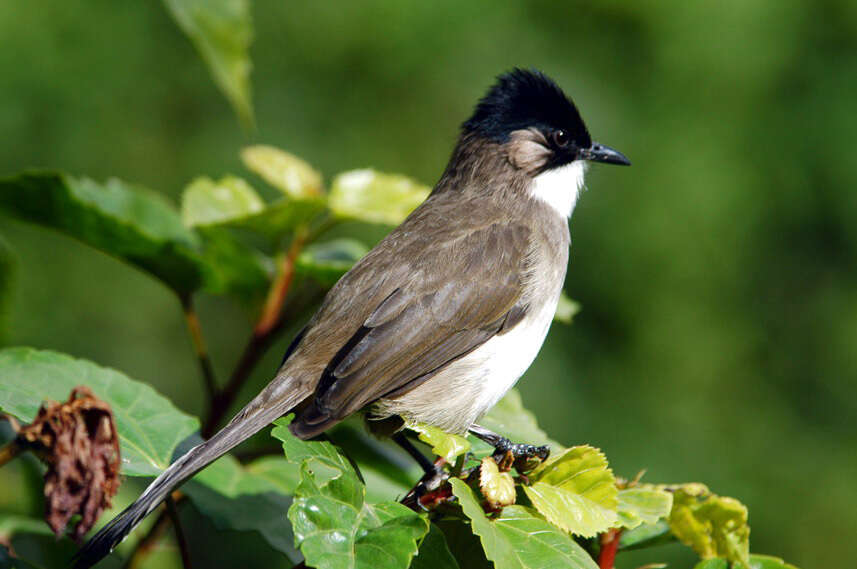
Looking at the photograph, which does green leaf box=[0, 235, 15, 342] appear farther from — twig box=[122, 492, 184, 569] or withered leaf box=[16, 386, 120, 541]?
withered leaf box=[16, 386, 120, 541]

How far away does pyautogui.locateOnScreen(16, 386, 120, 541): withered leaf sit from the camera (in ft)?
5.84

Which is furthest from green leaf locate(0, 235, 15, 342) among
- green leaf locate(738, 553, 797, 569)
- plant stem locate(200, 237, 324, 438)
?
green leaf locate(738, 553, 797, 569)

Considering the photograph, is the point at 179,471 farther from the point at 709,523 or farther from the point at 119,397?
the point at 709,523

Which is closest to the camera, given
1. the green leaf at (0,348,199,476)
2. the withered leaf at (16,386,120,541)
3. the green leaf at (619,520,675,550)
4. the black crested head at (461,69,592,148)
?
the withered leaf at (16,386,120,541)

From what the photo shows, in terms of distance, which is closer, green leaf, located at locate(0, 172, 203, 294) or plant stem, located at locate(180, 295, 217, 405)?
green leaf, located at locate(0, 172, 203, 294)

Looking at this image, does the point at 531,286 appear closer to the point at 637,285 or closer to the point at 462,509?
the point at 462,509

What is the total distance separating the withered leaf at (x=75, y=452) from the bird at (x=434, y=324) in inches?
17.3

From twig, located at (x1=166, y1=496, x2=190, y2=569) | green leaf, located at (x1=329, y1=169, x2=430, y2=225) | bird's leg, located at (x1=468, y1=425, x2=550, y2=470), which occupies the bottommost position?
twig, located at (x1=166, y1=496, x2=190, y2=569)

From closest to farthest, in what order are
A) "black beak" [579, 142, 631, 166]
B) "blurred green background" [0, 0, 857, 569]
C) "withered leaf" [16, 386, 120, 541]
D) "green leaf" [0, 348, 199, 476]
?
"withered leaf" [16, 386, 120, 541] → "green leaf" [0, 348, 199, 476] → "black beak" [579, 142, 631, 166] → "blurred green background" [0, 0, 857, 569]

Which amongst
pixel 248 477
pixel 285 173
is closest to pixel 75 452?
pixel 248 477

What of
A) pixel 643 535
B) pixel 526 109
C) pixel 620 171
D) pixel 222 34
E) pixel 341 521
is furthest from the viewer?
pixel 620 171

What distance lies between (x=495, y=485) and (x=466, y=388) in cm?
102

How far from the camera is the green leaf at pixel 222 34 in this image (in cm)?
197

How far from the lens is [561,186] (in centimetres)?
368
